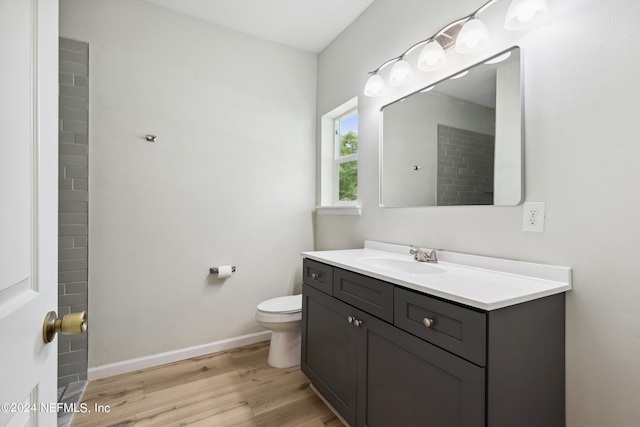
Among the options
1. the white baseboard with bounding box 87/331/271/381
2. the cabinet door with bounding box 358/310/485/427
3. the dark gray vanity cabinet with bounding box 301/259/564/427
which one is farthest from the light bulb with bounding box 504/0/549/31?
the white baseboard with bounding box 87/331/271/381

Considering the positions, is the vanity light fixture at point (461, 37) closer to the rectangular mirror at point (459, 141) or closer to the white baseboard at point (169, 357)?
the rectangular mirror at point (459, 141)

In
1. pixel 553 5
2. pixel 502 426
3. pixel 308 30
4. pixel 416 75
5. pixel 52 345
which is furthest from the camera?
pixel 308 30

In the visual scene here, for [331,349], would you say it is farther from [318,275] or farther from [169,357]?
[169,357]

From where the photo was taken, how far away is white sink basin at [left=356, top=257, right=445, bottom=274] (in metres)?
1.48

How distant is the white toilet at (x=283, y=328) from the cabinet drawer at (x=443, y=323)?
1074mm

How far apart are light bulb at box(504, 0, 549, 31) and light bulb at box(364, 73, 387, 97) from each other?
0.79 meters

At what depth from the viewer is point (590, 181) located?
105 centimetres

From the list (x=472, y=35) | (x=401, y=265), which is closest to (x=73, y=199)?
(x=401, y=265)

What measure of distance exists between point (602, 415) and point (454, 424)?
1.88 ft

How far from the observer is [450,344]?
948 millimetres

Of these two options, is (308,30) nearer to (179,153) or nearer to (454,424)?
(179,153)

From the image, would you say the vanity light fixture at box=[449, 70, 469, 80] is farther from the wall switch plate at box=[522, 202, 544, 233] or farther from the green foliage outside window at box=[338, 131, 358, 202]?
the green foliage outside window at box=[338, 131, 358, 202]

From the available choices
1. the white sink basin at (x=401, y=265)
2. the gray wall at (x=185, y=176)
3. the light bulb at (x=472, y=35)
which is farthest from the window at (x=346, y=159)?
the light bulb at (x=472, y=35)

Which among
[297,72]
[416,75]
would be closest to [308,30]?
[297,72]
